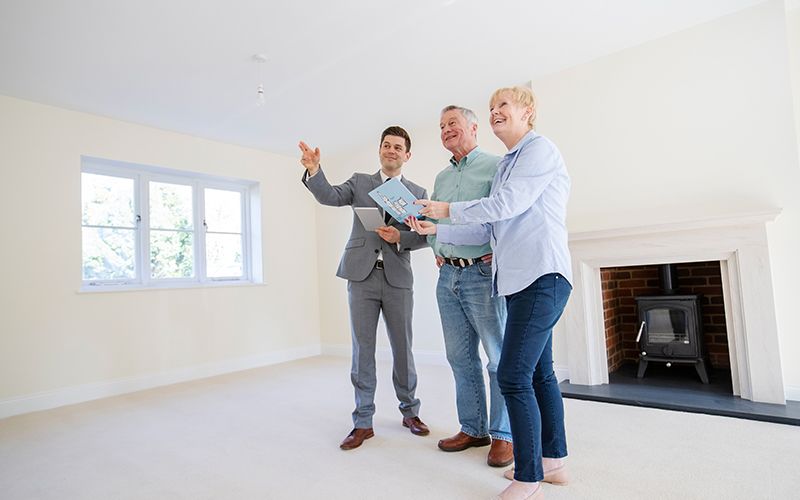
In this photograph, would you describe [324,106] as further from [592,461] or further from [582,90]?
[592,461]

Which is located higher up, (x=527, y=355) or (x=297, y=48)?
(x=297, y=48)

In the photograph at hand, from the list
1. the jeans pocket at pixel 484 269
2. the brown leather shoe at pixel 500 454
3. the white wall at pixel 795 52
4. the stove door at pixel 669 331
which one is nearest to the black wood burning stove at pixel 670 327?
the stove door at pixel 669 331

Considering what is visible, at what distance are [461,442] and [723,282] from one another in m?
1.83

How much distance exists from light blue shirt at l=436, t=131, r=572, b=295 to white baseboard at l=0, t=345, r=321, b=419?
319cm

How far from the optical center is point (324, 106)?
11.9 feet

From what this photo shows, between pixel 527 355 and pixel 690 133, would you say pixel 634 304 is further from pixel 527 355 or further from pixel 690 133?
pixel 527 355

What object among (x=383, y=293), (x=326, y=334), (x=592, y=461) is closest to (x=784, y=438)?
(x=592, y=461)

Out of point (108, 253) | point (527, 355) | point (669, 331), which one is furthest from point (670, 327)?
point (108, 253)

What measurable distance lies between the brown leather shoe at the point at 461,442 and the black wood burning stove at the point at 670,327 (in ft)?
5.15

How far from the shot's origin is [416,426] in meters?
2.24

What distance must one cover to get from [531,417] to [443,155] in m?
2.95

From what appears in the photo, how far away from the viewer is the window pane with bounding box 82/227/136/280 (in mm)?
3576

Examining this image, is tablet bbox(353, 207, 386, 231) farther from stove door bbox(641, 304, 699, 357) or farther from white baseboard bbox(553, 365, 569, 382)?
stove door bbox(641, 304, 699, 357)

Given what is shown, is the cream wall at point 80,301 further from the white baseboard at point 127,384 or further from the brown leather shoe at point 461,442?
the brown leather shoe at point 461,442
